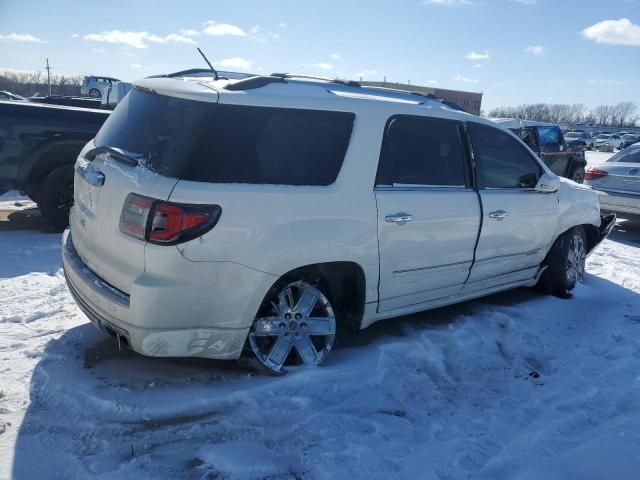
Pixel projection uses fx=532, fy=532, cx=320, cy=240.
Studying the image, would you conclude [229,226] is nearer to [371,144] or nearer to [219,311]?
[219,311]

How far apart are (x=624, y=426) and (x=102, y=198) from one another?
3.31 m

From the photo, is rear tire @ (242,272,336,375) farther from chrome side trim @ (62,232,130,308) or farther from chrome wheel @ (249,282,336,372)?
chrome side trim @ (62,232,130,308)

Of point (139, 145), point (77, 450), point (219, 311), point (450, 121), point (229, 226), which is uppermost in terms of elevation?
point (450, 121)

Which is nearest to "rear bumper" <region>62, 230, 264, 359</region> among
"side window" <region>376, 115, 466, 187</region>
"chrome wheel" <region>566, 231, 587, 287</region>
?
"side window" <region>376, 115, 466, 187</region>

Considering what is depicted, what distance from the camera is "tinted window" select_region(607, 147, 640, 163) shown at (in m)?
8.90

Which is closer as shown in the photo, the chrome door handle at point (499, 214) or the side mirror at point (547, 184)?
the chrome door handle at point (499, 214)

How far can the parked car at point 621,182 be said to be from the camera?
8.38m

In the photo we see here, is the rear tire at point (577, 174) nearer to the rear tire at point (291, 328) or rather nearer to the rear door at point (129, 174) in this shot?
the rear tire at point (291, 328)

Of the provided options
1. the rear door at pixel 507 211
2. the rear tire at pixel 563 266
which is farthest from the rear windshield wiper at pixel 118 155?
the rear tire at pixel 563 266

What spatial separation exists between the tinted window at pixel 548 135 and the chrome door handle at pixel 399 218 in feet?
35.1

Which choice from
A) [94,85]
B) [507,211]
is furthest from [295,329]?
[94,85]

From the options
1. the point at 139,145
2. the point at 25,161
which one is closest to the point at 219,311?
the point at 139,145

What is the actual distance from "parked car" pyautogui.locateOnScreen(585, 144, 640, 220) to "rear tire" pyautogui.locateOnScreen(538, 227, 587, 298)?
11.8 ft

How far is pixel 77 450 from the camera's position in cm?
261
